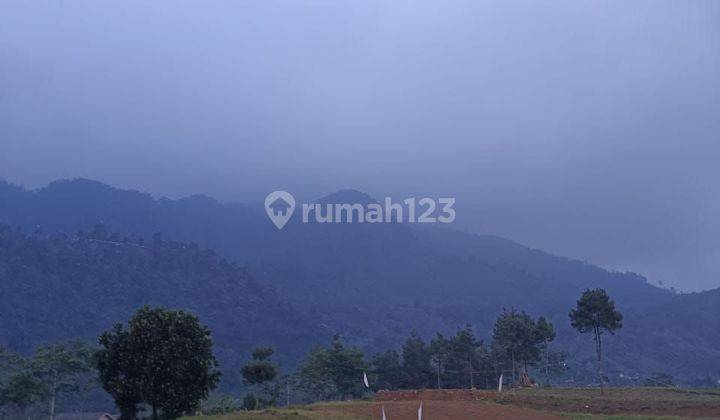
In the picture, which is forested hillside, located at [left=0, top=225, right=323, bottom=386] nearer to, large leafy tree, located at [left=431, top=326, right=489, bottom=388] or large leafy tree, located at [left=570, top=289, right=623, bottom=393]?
large leafy tree, located at [left=431, top=326, right=489, bottom=388]

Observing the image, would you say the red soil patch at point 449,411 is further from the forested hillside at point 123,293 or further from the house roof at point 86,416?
the forested hillside at point 123,293

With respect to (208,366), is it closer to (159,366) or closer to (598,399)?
(159,366)

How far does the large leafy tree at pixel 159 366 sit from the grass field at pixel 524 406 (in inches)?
209

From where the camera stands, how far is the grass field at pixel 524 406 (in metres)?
40.6

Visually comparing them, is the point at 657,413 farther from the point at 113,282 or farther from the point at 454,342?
the point at 113,282

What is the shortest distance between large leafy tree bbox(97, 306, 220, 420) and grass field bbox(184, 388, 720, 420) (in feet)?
17.4

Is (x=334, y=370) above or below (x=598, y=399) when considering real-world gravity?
above

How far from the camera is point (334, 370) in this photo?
70750 mm

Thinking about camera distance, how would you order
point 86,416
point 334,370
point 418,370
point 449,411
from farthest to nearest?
point 418,370 < point 334,370 < point 86,416 < point 449,411

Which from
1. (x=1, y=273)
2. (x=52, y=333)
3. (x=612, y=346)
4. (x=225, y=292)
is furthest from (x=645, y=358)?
(x=1, y=273)

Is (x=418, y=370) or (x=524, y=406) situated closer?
(x=524, y=406)

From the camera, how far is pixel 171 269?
155625 millimetres

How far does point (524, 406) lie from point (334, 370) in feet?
80.3

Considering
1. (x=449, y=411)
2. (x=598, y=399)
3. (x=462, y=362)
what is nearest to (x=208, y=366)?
(x=449, y=411)
